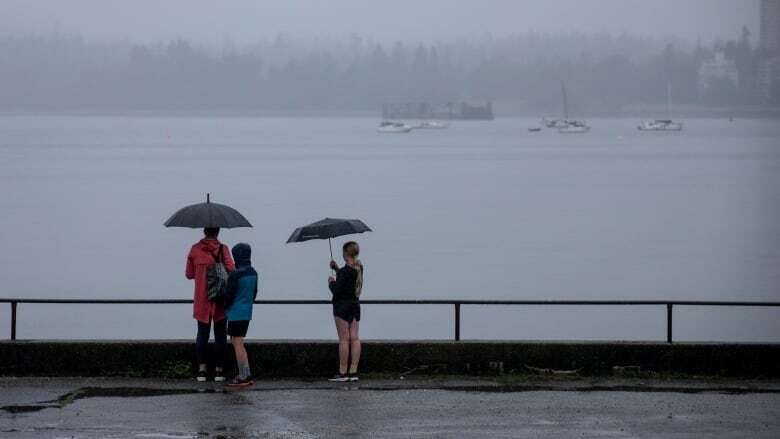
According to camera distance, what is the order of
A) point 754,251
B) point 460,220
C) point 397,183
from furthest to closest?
point 397,183 → point 460,220 → point 754,251

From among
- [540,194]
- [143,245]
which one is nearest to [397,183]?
[540,194]

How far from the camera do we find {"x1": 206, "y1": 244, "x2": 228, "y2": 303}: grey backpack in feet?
40.9

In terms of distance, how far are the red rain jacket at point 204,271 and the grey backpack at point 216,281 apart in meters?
0.04

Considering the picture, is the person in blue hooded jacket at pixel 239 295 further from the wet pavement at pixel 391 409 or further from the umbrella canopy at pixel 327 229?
the umbrella canopy at pixel 327 229

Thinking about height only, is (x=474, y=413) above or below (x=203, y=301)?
below

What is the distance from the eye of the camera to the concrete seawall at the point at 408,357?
42.5 feet

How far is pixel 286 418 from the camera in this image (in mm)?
10945

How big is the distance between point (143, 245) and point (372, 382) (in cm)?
6016

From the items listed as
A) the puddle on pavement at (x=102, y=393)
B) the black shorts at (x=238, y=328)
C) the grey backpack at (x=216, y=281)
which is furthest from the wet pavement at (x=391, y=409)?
the grey backpack at (x=216, y=281)

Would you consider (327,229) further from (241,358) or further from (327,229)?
(241,358)

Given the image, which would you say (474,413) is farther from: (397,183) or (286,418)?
(397,183)

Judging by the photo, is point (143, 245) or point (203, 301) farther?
point (143, 245)

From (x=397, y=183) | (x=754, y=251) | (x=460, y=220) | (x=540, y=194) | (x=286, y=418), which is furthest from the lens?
(x=397, y=183)

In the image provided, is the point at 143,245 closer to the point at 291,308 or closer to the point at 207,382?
the point at 291,308
